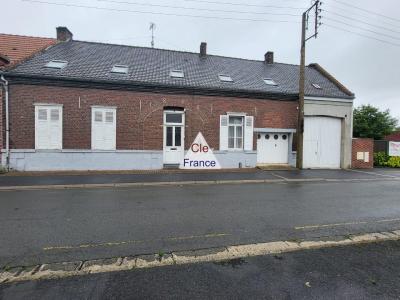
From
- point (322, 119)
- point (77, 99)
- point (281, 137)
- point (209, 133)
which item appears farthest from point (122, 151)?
point (322, 119)

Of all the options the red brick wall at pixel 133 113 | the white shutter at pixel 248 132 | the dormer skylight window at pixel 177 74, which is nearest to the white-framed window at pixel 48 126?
the red brick wall at pixel 133 113

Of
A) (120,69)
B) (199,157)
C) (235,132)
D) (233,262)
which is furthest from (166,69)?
(233,262)

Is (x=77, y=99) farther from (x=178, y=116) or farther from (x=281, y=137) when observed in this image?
(x=281, y=137)

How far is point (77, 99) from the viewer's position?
1317 centimetres

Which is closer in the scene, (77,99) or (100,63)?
(77,99)

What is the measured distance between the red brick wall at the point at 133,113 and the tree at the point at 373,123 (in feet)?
49.8

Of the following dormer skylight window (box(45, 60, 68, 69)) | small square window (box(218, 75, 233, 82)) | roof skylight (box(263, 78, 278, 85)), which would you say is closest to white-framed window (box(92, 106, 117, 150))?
dormer skylight window (box(45, 60, 68, 69))

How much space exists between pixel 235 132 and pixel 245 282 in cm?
1261

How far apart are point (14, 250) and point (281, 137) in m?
15.0

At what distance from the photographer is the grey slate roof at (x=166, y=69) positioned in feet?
45.1

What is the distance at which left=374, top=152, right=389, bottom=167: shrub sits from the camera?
1822cm

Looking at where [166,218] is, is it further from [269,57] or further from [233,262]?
[269,57]

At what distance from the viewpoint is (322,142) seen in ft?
54.3

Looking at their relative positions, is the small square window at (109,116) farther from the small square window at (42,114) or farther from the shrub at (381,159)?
the shrub at (381,159)
